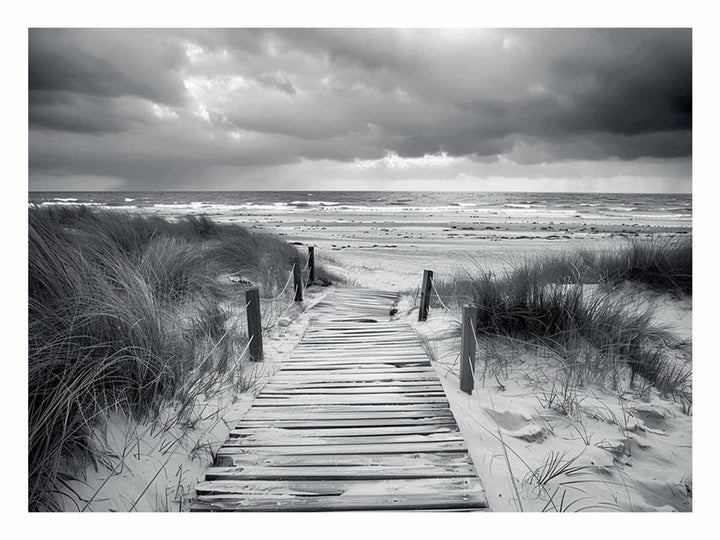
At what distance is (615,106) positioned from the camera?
3.65 metres

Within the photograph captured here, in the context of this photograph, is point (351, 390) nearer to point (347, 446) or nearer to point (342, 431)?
point (342, 431)

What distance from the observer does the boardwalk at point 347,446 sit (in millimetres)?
1966

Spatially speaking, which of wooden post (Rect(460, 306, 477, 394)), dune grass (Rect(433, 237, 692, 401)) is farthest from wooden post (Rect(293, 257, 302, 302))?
wooden post (Rect(460, 306, 477, 394))

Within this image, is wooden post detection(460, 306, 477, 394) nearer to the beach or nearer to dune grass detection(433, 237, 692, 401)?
dune grass detection(433, 237, 692, 401)

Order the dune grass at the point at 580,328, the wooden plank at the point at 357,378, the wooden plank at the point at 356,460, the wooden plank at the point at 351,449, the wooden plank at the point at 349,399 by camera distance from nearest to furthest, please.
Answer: the wooden plank at the point at 356,460 < the wooden plank at the point at 351,449 < the wooden plank at the point at 349,399 < the wooden plank at the point at 357,378 < the dune grass at the point at 580,328

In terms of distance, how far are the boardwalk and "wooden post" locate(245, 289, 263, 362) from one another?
Result: 0.34 metres

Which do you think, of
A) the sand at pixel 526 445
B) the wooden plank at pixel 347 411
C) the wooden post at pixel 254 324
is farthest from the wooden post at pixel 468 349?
the wooden post at pixel 254 324

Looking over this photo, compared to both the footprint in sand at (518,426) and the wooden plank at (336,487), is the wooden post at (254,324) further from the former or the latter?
the footprint in sand at (518,426)

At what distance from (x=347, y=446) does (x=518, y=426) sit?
135 centimetres

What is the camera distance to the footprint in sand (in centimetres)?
280

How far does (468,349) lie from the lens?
11.1 ft

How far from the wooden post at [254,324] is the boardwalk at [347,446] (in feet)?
1.10

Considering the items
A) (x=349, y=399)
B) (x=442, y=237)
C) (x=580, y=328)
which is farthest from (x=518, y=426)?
(x=442, y=237)
